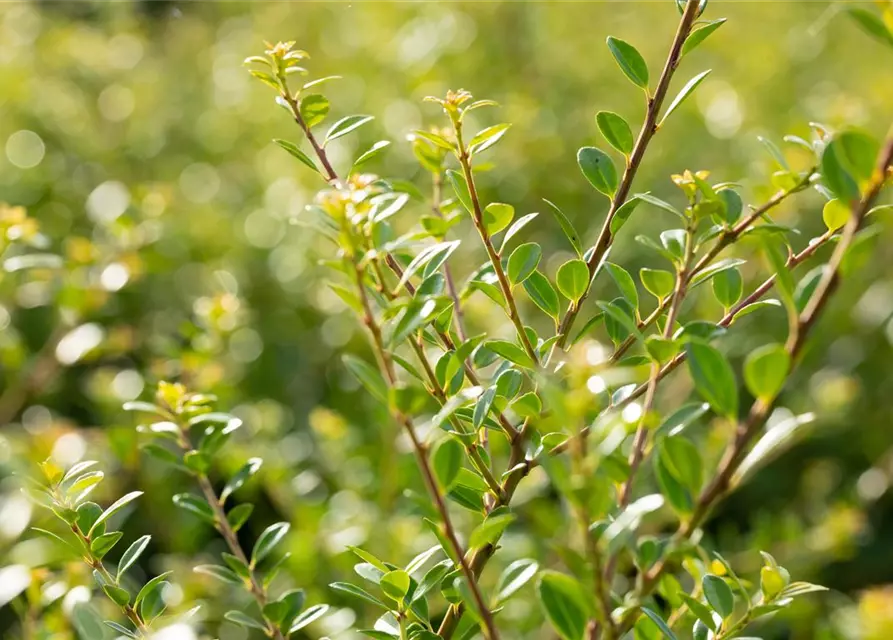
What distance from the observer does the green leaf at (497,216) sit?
0.66 meters

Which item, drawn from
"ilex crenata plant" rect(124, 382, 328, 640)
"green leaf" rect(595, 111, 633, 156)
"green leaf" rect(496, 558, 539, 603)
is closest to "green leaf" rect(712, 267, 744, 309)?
"green leaf" rect(595, 111, 633, 156)

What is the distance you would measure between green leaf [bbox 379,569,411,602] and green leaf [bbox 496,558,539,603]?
0.20 ft

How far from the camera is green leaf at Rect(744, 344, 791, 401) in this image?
0.44 meters

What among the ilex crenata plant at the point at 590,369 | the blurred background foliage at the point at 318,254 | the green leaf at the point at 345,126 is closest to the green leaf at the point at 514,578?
the ilex crenata plant at the point at 590,369

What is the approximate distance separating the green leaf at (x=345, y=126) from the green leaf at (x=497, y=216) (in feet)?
0.36

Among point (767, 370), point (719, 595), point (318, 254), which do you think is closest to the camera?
point (767, 370)

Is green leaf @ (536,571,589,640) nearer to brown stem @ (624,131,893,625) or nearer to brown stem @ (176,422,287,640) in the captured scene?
brown stem @ (624,131,893,625)

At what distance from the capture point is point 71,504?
67 cm

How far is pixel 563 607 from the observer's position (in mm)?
499

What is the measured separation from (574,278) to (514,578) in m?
0.20

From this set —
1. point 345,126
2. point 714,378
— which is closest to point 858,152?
point 714,378

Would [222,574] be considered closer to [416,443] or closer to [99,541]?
[99,541]

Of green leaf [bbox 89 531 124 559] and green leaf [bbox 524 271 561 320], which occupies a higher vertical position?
green leaf [bbox 524 271 561 320]

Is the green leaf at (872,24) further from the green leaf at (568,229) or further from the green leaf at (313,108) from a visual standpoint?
the green leaf at (313,108)
